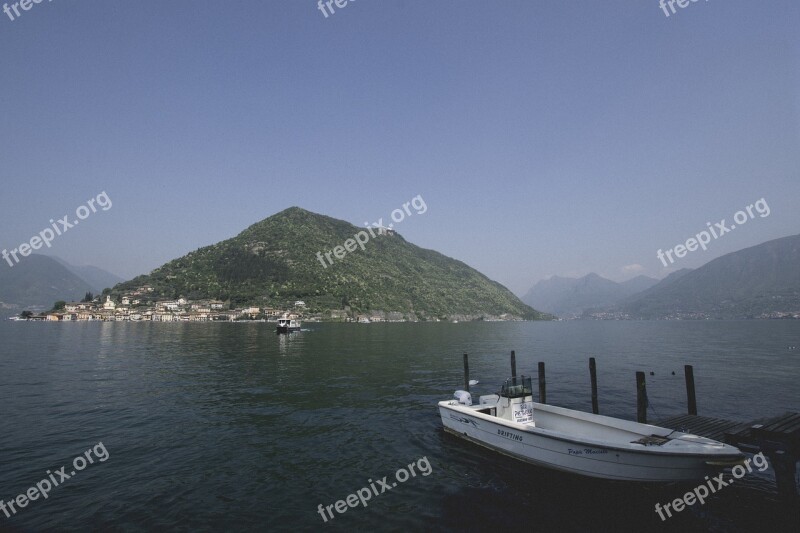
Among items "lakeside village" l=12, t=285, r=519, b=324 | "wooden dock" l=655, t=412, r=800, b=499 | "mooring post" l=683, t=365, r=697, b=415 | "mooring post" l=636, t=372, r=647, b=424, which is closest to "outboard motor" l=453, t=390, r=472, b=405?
"mooring post" l=636, t=372, r=647, b=424

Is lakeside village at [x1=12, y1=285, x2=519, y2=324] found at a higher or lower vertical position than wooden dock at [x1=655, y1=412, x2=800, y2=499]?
higher

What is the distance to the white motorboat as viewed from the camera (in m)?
12.1

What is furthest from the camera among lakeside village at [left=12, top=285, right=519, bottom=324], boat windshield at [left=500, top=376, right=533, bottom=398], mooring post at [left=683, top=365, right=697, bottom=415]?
lakeside village at [left=12, top=285, right=519, bottom=324]

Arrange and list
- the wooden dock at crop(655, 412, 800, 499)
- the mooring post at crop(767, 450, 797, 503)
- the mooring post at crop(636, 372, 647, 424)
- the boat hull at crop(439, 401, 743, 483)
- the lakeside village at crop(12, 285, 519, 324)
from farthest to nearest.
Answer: the lakeside village at crop(12, 285, 519, 324) → the mooring post at crop(636, 372, 647, 424) → the boat hull at crop(439, 401, 743, 483) → the mooring post at crop(767, 450, 797, 503) → the wooden dock at crop(655, 412, 800, 499)

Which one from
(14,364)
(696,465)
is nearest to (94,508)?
(696,465)

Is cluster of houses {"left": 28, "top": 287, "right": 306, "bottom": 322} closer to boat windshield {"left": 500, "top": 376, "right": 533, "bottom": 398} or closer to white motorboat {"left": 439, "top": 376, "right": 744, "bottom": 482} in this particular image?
white motorboat {"left": 439, "top": 376, "right": 744, "bottom": 482}

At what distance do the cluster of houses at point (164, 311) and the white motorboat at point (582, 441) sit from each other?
157 m

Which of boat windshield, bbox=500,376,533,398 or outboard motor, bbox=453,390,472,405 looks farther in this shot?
outboard motor, bbox=453,390,472,405

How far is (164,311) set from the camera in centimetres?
17288

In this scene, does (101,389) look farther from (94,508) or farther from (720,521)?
(720,521)

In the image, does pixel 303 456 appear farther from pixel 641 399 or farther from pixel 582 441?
pixel 641 399

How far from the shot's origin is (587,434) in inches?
653

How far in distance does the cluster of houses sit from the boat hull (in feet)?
516

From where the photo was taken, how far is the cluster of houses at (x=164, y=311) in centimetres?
17075
